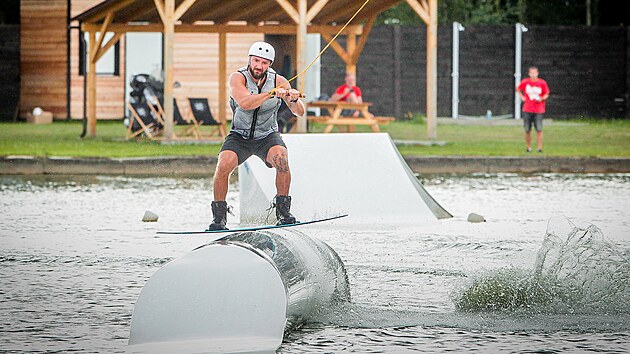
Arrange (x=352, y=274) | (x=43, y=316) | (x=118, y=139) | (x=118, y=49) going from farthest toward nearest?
(x=118, y=49), (x=118, y=139), (x=352, y=274), (x=43, y=316)

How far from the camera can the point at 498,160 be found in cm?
1955

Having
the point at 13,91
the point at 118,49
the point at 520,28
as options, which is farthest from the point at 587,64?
the point at 13,91

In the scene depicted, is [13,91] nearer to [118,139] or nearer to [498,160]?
[118,139]

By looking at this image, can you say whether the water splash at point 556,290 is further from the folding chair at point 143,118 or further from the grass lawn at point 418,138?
the folding chair at point 143,118

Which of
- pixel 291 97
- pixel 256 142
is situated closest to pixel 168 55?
pixel 256 142

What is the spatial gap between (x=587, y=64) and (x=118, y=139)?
1628 cm

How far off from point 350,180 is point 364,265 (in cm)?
312

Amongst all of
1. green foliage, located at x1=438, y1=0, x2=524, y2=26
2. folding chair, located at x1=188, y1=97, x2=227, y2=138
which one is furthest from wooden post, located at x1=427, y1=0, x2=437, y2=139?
green foliage, located at x1=438, y1=0, x2=524, y2=26

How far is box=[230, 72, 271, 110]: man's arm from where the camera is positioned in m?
9.62

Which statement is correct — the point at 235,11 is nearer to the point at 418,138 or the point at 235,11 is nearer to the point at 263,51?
the point at 418,138

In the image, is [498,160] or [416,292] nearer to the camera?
[416,292]

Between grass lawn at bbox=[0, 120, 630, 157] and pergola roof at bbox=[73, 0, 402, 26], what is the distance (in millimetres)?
2207

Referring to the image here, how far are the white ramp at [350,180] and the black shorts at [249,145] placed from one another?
6.32 ft

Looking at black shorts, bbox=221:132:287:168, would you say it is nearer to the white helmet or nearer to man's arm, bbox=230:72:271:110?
man's arm, bbox=230:72:271:110
